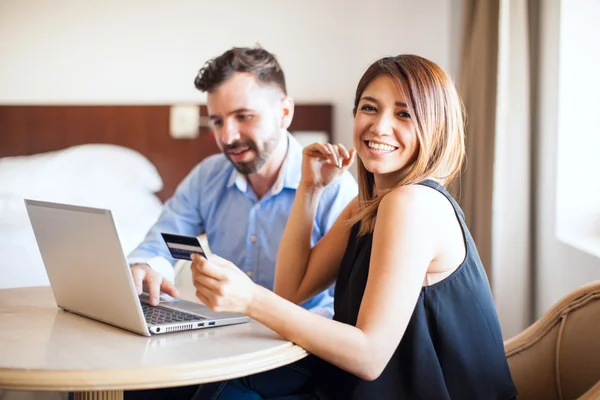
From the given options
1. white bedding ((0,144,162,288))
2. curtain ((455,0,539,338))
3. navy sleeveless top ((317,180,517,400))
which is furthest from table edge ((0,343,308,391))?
white bedding ((0,144,162,288))

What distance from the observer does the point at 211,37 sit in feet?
10.5

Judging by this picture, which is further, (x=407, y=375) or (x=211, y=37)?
(x=211, y=37)

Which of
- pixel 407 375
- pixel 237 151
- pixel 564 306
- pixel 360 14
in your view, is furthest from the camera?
pixel 360 14

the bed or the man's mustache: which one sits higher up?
the man's mustache

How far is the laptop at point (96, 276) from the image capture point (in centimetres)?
109

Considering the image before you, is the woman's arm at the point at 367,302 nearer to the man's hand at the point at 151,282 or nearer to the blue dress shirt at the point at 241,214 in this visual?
the man's hand at the point at 151,282

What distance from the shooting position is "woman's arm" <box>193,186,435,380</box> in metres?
1.06

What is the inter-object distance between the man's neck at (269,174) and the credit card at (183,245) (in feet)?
2.85

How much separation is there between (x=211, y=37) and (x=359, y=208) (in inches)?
78.4

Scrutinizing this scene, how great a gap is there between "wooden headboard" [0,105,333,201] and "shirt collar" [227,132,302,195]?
125 centimetres

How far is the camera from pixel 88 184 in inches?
121

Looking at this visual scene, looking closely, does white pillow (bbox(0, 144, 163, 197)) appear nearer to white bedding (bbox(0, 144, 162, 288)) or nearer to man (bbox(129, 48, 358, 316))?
white bedding (bbox(0, 144, 162, 288))

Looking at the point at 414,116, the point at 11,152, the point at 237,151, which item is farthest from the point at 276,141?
the point at 11,152

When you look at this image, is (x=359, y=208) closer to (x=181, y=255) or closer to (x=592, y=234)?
(x=181, y=255)
